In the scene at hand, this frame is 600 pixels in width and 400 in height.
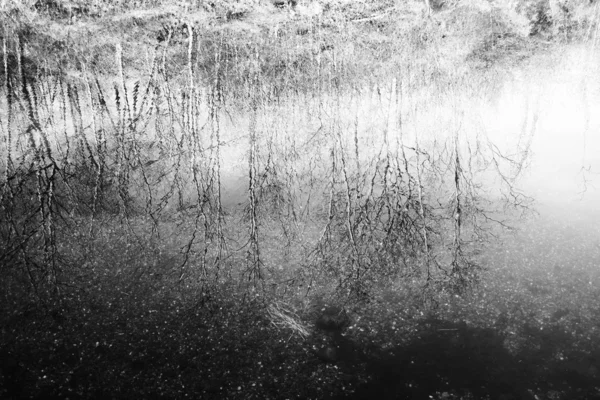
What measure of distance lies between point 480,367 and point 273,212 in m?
4.69

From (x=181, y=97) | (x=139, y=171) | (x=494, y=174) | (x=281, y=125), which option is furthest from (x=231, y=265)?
(x=494, y=174)

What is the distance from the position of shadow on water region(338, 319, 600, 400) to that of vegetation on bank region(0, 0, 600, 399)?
0.08 feet

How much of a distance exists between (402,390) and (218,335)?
2.49m

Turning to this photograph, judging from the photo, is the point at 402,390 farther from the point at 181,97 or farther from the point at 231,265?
the point at 181,97

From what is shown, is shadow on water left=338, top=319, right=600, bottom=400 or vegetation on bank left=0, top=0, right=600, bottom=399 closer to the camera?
shadow on water left=338, top=319, right=600, bottom=400

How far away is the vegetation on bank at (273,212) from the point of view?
4914mm

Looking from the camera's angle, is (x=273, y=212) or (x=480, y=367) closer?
(x=480, y=367)

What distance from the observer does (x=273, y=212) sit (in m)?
8.10

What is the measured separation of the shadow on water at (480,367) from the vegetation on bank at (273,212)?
0.08 ft

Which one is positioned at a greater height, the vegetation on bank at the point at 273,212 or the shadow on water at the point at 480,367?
the vegetation on bank at the point at 273,212

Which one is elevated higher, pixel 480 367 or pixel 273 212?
pixel 273 212

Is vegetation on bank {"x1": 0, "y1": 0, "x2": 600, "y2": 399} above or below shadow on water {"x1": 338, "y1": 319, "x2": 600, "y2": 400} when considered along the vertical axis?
above

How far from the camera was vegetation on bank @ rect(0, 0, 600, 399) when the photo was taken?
16.1 ft

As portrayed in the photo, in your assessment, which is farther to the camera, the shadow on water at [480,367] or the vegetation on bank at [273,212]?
the vegetation on bank at [273,212]
